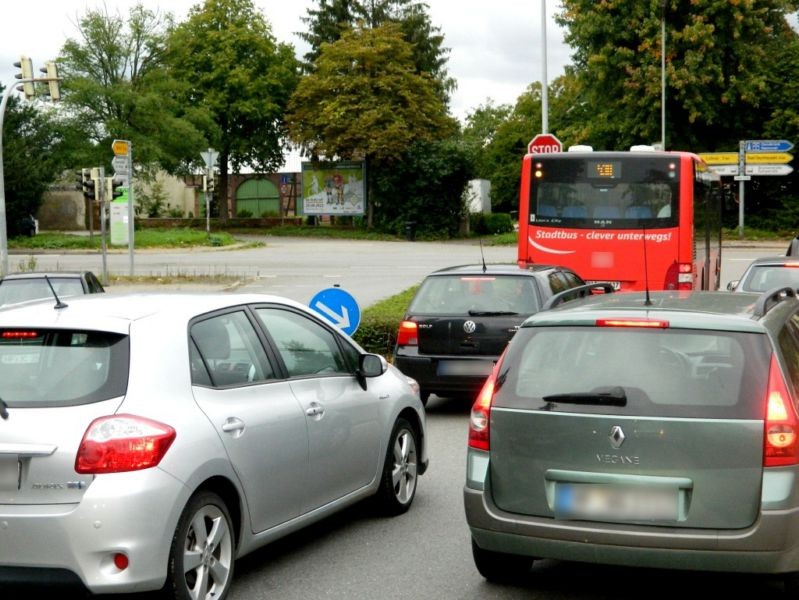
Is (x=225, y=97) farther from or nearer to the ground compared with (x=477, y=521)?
farther from the ground

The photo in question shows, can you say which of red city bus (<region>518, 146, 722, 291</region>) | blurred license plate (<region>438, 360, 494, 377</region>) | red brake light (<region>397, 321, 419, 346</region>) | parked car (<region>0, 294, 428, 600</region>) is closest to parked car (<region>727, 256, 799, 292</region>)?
red city bus (<region>518, 146, 722, 291</region>)

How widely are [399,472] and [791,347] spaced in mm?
2825

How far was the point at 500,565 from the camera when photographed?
5684 millimetres

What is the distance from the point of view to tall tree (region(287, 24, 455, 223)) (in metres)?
60.0

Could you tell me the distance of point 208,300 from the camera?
19.2 ft

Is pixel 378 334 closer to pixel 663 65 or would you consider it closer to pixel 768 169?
pixel 663 65

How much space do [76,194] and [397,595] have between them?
69.2 m

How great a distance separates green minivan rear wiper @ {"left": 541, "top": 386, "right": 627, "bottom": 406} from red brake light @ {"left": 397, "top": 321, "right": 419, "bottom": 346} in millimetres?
6319

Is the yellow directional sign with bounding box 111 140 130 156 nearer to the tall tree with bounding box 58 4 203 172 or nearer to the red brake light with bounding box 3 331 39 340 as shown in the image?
the red brake light with bounding box 3 331 39 340

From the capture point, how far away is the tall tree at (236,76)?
221 feet

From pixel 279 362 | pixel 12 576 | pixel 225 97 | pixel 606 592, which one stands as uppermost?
pixel 225 97

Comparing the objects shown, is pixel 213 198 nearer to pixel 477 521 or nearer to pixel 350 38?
pixel 350 38

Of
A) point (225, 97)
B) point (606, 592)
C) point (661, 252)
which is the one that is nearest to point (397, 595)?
point (606, 592)

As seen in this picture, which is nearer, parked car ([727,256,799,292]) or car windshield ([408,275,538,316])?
car windshield ([408,275,538,316])
